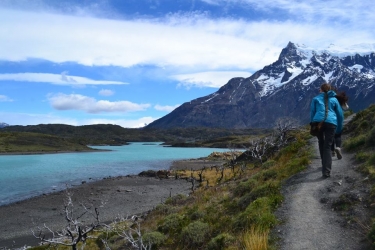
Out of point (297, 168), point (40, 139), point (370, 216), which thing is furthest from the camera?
point (40, 139)

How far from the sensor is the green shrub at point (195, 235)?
34.8ft

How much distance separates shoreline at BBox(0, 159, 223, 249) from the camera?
29.9m

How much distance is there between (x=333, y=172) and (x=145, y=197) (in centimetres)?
3658

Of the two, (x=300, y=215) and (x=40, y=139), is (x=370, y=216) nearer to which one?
(x=300, y=215)

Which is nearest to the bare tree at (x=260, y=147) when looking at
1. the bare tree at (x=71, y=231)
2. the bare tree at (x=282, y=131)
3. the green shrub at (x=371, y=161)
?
the bare tree at (x=282, y=131)

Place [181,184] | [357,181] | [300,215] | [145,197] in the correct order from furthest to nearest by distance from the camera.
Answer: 1. [181,184]
2. [145,197]
3. [357,181]
4. [300,215]

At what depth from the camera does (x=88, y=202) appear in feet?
137

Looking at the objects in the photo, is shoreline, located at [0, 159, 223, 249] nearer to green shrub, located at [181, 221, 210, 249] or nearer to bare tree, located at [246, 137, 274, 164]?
bare tree, located at [246, 137, 274, 164]

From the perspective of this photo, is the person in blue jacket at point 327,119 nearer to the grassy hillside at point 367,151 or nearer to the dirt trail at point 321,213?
the dirt trail at point 321,213

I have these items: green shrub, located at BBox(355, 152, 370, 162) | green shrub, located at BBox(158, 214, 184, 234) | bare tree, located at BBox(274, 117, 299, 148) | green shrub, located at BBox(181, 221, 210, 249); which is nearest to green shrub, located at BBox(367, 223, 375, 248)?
green shrub, located at BBox(181, 221, 210, 249)

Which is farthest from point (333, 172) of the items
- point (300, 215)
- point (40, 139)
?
point (40, 139)

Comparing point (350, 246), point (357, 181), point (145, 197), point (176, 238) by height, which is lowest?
point (145, 197)

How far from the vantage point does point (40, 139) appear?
173375 mm

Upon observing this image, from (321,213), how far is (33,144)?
172 metres
